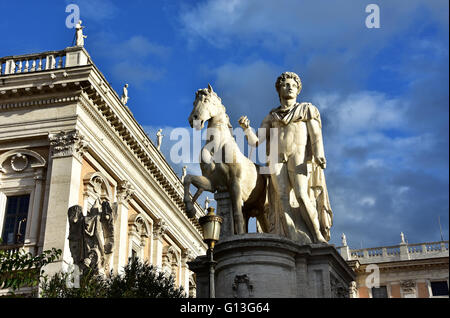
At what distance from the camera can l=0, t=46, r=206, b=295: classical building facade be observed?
25344 mm

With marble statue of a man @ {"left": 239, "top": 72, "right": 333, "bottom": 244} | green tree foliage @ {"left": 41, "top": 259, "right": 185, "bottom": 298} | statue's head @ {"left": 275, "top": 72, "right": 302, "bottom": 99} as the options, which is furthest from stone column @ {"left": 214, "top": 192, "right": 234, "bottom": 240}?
green tree foliage @ {"left": 41, "top": 259, "right": 185, "bottom": 298}

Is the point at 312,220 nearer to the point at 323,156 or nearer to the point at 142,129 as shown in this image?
the point at 323,156

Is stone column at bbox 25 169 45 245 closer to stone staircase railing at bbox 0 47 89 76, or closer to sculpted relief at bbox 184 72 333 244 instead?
stone staircase railing at bbox 0 47 89 76

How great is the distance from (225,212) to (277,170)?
119 cm

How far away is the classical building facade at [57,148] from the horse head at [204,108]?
12364mm

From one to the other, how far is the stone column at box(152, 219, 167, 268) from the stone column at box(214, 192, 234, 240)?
84.5ft

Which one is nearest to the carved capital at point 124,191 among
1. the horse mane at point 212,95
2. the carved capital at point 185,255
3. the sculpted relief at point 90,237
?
the carved capital at point 185,255

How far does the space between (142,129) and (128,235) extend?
5962 mm

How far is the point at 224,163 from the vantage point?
10992 mm

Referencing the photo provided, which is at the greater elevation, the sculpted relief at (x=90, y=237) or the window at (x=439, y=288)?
Result: the window at (x=439, y=288)

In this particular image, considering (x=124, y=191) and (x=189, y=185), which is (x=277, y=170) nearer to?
(x=189, y=185)

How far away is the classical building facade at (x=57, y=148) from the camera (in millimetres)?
25344

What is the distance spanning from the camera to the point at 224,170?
1093 centimetres

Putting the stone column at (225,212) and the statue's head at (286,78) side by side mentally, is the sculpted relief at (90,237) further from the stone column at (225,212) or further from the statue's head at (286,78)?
the statue's head at (286,78)
